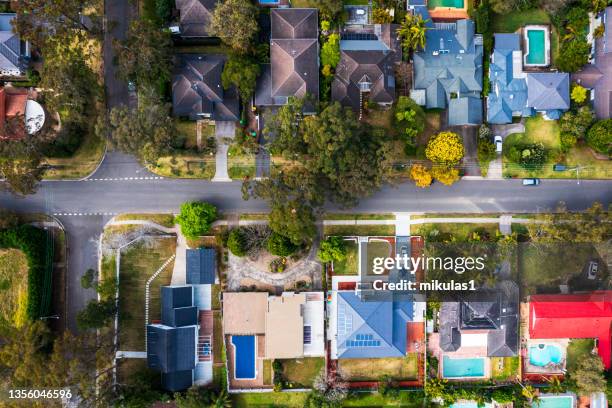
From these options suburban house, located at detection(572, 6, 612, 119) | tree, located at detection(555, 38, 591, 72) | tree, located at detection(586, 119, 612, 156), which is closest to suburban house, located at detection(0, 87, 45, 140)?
tree, located at detection(555, 38, 591, 72)

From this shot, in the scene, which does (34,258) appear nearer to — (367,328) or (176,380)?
(176,380)

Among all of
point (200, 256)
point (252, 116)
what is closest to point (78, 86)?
point (252, 116)

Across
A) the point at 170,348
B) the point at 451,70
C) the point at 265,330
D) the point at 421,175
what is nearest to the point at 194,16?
the point at 451,70

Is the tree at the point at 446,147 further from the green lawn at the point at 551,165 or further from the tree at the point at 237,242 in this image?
the tree at the point at 237,242

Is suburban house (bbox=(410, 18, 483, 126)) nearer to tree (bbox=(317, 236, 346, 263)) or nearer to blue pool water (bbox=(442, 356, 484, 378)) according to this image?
tree (bbox=(317, 236, 346, 263))

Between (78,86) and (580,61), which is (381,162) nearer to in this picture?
(580,61)

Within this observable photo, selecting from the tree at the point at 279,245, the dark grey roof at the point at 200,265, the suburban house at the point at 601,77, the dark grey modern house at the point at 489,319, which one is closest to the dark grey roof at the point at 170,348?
the dark grey roof at the point at 200,265
